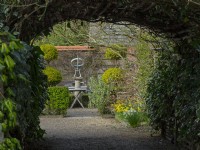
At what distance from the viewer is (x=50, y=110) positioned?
483 inches

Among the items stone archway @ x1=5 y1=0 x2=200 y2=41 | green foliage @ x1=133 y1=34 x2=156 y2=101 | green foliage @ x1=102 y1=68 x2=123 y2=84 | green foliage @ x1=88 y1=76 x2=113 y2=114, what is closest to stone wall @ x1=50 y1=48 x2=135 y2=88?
green foliage @ x1=102 y1=68 x2=123 y2=84

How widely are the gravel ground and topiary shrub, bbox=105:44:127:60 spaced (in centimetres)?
216

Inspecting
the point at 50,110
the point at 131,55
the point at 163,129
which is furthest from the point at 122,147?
the point at 131,55

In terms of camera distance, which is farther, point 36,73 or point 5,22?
point 36,73

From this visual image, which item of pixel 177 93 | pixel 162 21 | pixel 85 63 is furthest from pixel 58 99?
pixel 162 21

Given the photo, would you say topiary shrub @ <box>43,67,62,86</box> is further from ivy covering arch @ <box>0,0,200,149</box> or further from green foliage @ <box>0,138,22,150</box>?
green foliage @ <box>0,138,22,150</box>

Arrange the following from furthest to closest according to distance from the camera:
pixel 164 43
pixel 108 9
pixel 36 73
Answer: pixel 164 43 < pixel 36 73 < pixel 108 9

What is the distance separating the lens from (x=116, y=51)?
45.6 feet

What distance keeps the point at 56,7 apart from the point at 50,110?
7.54 meters

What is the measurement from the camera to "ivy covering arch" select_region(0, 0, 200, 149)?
15.0 ft

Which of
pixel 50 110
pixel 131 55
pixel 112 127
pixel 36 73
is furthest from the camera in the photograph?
pixel 131 55

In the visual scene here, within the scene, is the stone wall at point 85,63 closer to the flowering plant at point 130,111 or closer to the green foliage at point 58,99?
the flowering plant at point 130,111

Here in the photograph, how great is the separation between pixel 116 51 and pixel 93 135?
506 cm

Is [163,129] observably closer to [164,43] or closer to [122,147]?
[122,147]
